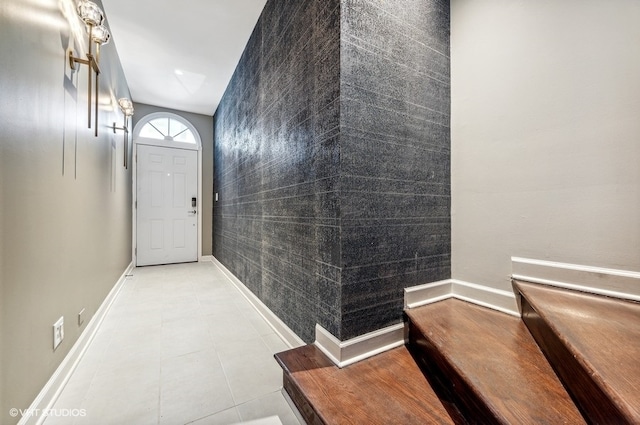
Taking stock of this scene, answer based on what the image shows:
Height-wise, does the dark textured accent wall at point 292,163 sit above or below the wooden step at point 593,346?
above

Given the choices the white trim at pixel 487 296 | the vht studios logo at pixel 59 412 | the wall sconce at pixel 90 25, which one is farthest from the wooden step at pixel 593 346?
the wall sconce at pixel 90 25

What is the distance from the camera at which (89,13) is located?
5.56 ft

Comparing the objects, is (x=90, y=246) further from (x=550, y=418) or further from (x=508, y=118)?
(x=508, y=118)

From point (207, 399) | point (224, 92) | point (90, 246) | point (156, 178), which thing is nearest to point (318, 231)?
point (207, 399)

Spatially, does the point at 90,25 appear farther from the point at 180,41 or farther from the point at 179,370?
the point at 179,370

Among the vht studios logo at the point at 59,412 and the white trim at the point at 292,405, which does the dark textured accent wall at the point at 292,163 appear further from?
the vht studios logo at the point at 59,412

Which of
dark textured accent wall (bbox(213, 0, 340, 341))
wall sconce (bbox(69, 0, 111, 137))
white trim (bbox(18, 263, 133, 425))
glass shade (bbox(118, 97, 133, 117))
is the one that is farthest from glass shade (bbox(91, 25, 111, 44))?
white trim (bbox(18, 263, 133, 425))

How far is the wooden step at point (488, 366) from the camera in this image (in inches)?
33.8

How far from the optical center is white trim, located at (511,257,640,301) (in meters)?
1.12

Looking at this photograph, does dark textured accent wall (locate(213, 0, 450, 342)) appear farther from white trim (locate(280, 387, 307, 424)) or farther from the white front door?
the white front door

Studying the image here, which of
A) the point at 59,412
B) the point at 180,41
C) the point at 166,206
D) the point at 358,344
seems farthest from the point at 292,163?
the point at 166,206

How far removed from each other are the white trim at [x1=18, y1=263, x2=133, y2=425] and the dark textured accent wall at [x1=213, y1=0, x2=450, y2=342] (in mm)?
1247

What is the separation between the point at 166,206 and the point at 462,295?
186 inches

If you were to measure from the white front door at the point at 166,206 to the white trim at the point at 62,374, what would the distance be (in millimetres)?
2427
